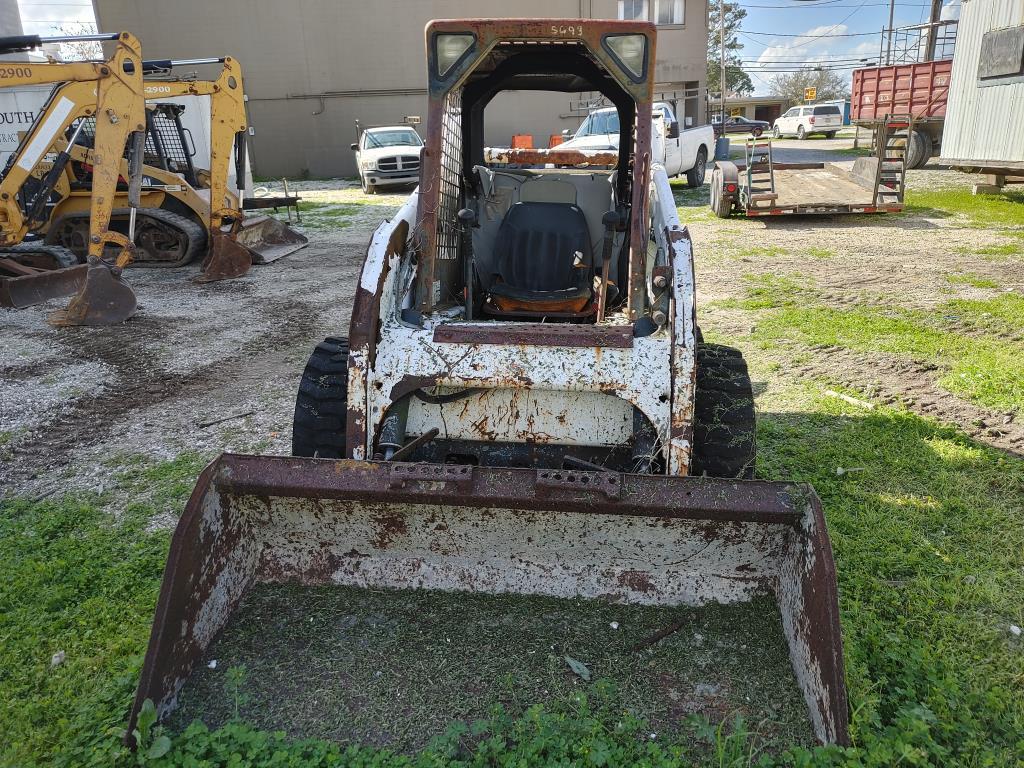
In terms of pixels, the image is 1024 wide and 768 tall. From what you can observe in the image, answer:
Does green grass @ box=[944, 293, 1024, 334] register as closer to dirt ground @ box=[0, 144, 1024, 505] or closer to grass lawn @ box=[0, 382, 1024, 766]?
dirt ground @ box=[0, 144, 1024, 505]

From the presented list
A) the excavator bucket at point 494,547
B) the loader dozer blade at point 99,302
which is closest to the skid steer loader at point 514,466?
the excavator bucket at point 494,547

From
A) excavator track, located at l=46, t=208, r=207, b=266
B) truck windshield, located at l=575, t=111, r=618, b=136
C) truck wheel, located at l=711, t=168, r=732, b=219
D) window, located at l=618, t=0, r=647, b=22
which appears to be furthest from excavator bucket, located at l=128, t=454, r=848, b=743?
window, located at l=618, t=0, r=647, b=22

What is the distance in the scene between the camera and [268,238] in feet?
38.6

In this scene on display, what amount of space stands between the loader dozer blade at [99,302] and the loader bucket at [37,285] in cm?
91

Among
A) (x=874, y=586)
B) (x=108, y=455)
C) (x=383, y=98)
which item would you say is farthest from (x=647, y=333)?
(x=383, y=98)

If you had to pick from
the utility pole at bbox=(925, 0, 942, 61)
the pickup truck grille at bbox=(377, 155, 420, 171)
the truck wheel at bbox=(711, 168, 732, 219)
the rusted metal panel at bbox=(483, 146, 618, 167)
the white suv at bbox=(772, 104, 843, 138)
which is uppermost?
the utility pole at bbox=(925, 0, 942, 61)

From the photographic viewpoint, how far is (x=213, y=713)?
244cm

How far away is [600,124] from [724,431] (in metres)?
12.6

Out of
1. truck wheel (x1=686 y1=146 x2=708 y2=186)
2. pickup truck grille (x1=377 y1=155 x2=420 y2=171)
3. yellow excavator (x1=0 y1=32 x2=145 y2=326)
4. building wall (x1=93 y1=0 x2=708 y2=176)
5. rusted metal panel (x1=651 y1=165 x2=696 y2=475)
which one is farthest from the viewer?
building wall (x1=93 y1=0 x2=708 y2=176)

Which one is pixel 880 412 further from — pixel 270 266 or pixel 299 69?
pixel 299 69

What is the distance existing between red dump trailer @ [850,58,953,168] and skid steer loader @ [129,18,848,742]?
18.6 meters

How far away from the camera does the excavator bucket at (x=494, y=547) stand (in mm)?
2435

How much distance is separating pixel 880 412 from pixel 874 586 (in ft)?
6.54

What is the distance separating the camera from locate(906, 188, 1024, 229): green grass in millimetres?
11805
